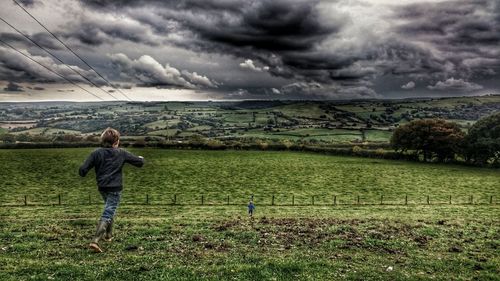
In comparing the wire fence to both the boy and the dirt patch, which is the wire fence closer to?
the dirt patch

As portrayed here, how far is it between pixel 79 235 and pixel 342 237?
9213mm

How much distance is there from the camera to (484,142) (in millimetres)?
Answer: 90750

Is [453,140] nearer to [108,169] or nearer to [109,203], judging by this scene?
[109,203]

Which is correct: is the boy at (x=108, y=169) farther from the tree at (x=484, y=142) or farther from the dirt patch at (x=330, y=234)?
the tree at (x=484, y=142)

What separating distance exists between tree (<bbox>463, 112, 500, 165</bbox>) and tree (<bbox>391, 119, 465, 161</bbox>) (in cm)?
293

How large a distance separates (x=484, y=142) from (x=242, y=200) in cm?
7731

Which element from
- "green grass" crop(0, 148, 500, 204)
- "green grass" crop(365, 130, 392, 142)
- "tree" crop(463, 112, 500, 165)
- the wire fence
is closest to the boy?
the wire fence

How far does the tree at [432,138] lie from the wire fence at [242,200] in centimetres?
5776

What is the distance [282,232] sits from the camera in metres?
13.3

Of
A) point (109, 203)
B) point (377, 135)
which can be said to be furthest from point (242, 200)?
point (377, 135)

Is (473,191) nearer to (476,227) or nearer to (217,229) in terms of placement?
(476,227)

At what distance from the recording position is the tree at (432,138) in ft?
325

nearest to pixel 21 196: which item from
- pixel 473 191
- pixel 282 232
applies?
pixel 282 232

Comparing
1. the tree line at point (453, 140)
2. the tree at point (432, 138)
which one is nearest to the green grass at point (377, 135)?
the tree line at point (453, 140)
